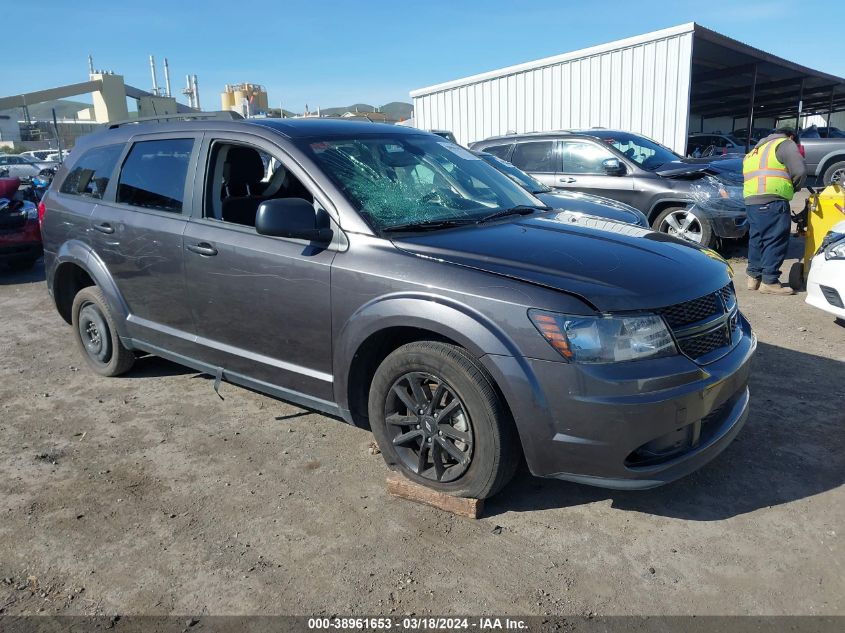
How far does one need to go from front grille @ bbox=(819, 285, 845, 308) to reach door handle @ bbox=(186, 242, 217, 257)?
481cm

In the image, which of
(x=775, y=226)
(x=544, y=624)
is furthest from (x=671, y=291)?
(x=775, y=226)

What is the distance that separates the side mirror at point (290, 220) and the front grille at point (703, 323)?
167 cm

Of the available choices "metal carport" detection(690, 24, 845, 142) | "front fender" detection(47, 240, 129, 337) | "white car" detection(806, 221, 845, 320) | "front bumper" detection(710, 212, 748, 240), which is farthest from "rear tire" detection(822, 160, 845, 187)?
"front fender" detection(47, 240, 129, 337)

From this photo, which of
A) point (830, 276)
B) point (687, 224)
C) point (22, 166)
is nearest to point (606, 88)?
point (687, 224)

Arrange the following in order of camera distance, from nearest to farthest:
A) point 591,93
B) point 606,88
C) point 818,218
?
point 818,218
point 606,88
point 591,93

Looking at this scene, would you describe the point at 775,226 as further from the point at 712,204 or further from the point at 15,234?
the point at 15,234

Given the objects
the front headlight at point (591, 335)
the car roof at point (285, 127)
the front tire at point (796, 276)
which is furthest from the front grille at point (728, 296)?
the front tire at point (796, 276)

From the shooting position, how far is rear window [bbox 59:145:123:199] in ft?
15.4

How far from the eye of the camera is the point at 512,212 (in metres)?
3.81

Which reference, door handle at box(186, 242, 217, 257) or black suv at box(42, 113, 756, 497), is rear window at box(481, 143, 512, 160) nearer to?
black suv at box(42, 113, 756, 497)

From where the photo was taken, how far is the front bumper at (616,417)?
8.50ft

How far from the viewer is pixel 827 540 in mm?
2809

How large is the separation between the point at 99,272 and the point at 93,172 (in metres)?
0.82

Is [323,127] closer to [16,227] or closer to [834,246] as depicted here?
[834,246]
